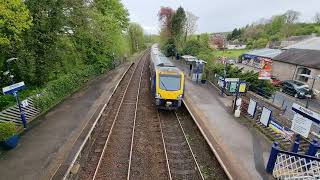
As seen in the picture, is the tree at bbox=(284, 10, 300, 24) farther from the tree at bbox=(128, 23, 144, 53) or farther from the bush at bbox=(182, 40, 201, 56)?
the bush at bbox=(182, 40, 201, 56)

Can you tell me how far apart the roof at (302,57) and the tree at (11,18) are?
91.3 feet

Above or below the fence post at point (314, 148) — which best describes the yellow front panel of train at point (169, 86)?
above

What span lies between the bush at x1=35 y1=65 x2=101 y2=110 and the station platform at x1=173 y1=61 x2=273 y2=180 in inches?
392

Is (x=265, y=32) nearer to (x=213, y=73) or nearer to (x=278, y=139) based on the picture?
(x=213, y=73)

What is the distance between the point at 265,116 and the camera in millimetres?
12961

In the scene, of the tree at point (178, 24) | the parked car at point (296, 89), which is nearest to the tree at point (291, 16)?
the tree at point (178, 24)

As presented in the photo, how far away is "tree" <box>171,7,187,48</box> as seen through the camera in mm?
49763

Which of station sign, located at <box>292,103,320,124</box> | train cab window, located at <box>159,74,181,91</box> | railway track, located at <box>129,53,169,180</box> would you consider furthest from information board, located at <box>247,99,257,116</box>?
railway track, located at <box>129,53,169,180</box>

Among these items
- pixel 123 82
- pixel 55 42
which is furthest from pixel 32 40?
pixel 123 82

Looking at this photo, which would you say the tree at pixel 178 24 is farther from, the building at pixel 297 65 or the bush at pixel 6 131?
the bush at pixel 6 131

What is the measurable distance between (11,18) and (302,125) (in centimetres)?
1570

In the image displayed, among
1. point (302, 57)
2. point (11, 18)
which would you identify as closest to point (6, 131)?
point (11, 18)

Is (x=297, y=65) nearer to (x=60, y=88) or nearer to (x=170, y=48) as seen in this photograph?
(x=60, y=88)

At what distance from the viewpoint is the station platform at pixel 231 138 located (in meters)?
9.47
